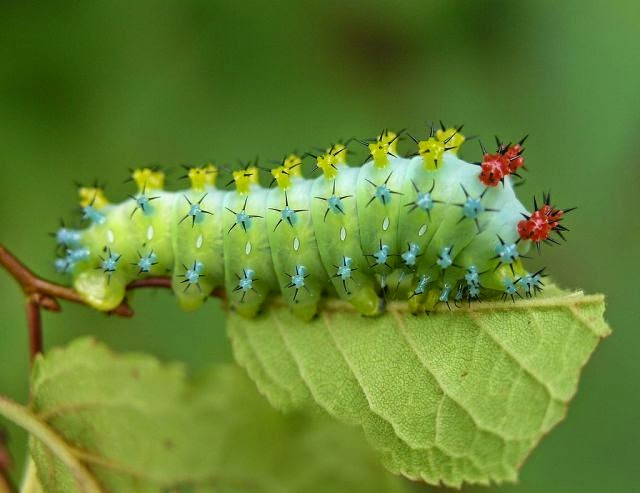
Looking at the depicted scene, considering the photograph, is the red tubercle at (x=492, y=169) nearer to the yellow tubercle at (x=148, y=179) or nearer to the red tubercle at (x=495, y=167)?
the red tubercle at (x=495, y=167)

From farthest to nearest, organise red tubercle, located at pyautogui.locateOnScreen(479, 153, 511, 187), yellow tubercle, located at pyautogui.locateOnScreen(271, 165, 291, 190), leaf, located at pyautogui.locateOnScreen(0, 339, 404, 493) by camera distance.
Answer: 1. yellow tubercle, located at pyautogui.locateOnScreen(271, 165, 291, 190)
2. red tubercle, located at pyautogui.locateOnScreen(479, 153, 511, 187)
3. leaf, located at pyautogui.locateOnScreen(0, 339, 404, 493)

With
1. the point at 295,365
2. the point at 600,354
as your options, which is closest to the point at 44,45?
the point at 295,365

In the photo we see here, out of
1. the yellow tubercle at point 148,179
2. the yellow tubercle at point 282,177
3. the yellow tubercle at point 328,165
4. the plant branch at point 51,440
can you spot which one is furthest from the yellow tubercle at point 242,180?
the plant branch at point 51,440

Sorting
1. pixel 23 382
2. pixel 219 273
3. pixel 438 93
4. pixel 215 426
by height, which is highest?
pixel 438 93

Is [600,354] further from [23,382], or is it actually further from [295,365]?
[23,382]

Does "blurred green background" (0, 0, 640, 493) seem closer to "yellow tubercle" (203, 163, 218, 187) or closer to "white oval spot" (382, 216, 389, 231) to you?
"yellow tubercle" (203, 163, 218, 187)

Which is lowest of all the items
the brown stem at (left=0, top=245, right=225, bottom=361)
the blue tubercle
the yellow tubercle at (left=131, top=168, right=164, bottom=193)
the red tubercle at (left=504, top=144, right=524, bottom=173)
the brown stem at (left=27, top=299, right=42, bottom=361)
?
the brown stem at (left=27, top=299, right=42, bottom=361)

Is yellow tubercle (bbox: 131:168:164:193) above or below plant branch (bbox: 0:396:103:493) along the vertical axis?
above

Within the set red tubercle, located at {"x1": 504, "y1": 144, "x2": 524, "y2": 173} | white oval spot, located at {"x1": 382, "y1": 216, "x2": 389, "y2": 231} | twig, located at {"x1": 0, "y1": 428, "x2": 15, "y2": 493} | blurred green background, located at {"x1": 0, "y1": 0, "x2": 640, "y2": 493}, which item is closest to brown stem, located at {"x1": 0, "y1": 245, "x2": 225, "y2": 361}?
twig, located at {"x1": 0, "y1": 428, "x2": 15, "y2": 493}

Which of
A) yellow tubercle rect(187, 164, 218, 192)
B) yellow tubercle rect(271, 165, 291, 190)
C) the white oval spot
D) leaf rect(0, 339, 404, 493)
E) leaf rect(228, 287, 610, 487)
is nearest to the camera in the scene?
leaf rect(0, 339, 404, 493)
